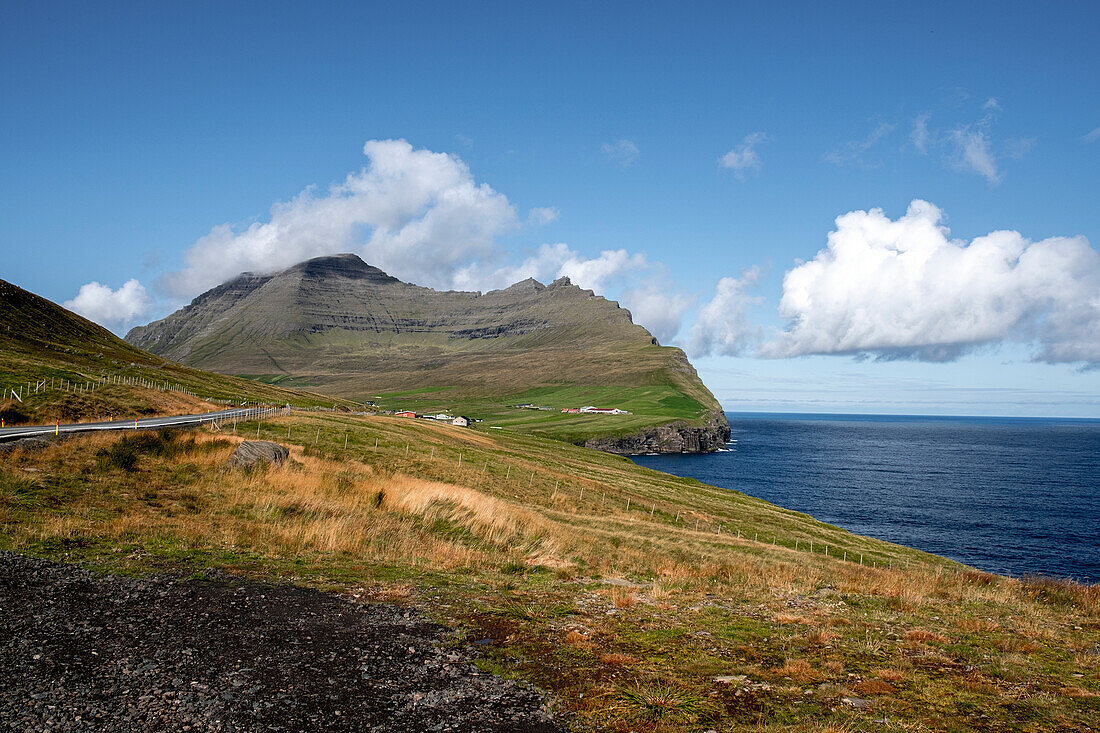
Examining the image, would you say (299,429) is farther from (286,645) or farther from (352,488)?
(286,645)

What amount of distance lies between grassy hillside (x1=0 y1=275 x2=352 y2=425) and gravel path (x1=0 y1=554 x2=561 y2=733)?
38289 millimetres

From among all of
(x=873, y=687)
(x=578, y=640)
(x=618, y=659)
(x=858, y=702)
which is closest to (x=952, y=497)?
(x=873, y=687)

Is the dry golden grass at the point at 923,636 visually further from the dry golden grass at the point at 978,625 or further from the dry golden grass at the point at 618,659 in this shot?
the dry golden grass at the point at 618,659

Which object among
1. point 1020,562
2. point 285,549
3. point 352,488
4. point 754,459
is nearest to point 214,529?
point 285,549

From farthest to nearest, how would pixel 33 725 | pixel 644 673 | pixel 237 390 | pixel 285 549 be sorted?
1. pixel 237 390
2. pixel 285 549
3. pixel 644 673
4. pixel 33 725

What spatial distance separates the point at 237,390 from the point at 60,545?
357 feet

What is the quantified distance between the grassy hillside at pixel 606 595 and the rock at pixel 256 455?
788mm

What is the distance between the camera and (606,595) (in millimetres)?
16719

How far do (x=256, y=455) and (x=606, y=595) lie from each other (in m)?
19.9

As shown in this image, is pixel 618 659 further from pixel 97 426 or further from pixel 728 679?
pixel 97 426

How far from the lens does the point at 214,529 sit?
1842 centimetres

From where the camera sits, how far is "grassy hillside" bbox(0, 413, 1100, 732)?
9.33 metres

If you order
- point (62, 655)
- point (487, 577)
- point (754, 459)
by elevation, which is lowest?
point (754, 459)

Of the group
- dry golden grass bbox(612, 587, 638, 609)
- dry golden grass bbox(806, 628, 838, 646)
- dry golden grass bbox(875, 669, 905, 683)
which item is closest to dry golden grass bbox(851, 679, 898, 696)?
dry golden grass bbox(875, 669, 905, 683)
